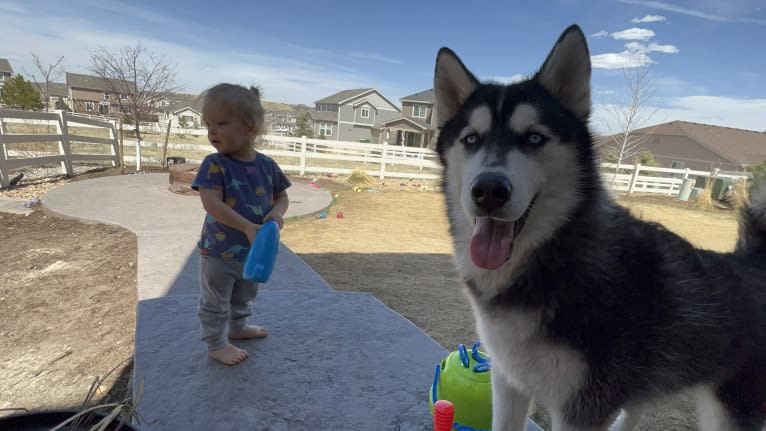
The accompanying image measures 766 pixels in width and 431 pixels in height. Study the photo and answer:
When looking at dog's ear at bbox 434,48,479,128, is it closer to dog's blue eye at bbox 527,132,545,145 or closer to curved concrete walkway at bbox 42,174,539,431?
dog's blue eye at bbox 527,132,545,145

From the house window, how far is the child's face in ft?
200

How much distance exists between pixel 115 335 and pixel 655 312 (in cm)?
409

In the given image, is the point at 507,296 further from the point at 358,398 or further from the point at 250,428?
the point at 250,428

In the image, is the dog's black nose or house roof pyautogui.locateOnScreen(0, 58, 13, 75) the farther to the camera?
house roof pyautogui.locateOnScreen(0, 58, 13, 75)

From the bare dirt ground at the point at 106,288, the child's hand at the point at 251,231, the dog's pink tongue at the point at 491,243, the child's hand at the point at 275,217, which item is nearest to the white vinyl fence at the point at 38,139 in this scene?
the bare dirt ground at the point at 106,288

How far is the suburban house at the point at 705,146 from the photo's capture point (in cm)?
4043

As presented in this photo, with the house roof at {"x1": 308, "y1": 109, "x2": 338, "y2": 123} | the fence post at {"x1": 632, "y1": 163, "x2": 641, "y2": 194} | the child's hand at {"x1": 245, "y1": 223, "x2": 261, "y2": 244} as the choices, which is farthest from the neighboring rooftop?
the child's hand at {"x1": 245, "y1": 223, "x2": 261, "y2": 244}

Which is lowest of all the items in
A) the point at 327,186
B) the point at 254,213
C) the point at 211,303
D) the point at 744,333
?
the point at 327,186

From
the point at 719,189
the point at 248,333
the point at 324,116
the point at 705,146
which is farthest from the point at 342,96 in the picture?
the point at 248,333

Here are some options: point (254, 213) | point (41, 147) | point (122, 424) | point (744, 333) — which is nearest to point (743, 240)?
point (744, 333)

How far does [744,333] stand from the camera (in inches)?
73.2

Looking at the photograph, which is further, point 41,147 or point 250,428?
point 41,147

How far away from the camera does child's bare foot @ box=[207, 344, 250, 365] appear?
2637mm

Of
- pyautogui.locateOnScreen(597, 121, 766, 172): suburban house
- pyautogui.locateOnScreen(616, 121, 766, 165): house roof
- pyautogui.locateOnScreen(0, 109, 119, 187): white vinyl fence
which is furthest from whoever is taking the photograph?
pyautogui.locateOnScreen(616, 121, 766, 165): house roof
